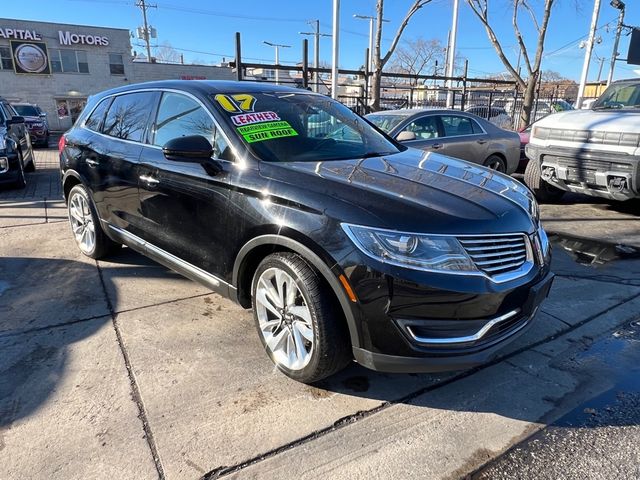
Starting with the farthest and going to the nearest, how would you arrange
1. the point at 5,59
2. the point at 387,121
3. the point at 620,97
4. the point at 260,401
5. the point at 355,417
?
the point at 5,59 < the point at 387,121 < the point at 620,97 < the point at 260,401 < the point at 355,417

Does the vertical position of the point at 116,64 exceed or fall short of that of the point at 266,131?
it exceeds it

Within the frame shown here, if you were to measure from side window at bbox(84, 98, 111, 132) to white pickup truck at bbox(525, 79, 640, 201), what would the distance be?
19.0 feet

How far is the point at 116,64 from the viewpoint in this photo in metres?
34.6

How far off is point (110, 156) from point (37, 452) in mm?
2533

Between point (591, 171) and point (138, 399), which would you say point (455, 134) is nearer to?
point (591, 171)

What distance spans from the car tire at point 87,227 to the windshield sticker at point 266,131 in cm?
225

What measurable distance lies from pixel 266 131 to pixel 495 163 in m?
6.49

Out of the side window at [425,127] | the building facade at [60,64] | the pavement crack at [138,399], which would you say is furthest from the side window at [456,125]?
the building facade at [60,64]

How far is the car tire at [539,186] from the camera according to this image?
7.18 metres

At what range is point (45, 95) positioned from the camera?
32.4 metres

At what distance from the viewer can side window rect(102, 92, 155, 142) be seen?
3.72 meters

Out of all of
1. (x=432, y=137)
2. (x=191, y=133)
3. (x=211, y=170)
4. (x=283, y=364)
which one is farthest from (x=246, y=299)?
(x=432, y=137)

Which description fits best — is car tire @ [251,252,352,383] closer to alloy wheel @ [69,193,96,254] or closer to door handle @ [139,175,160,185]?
door handle @ [139,175,160,185]

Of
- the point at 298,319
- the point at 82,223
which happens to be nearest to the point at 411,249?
the point at 298,319
